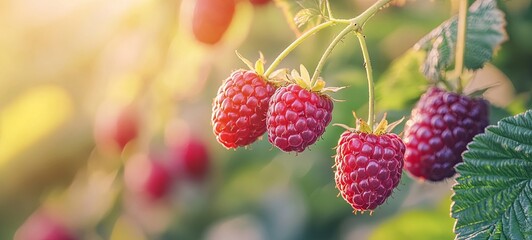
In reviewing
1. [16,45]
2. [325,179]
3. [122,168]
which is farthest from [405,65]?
[16,45]

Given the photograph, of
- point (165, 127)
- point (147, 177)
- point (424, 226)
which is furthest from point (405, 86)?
point (147, 177)

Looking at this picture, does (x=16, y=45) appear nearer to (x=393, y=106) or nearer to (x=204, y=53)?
(x=204, y=53)

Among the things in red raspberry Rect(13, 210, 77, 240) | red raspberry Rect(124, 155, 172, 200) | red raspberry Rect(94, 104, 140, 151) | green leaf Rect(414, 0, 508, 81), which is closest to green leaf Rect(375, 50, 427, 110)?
green leaf Rect(414, 0, 508, 81)

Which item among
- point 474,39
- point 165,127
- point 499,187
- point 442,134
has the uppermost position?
point 165,127

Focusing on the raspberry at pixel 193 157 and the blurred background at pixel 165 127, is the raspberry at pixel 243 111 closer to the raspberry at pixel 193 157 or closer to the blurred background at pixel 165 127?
the blurred background at pixel 165 127

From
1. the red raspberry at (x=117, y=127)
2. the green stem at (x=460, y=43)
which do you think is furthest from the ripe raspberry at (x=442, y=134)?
the red raspberry at (x=117, y=127)

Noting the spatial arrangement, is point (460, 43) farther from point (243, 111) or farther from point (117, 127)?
point (117, 127)
